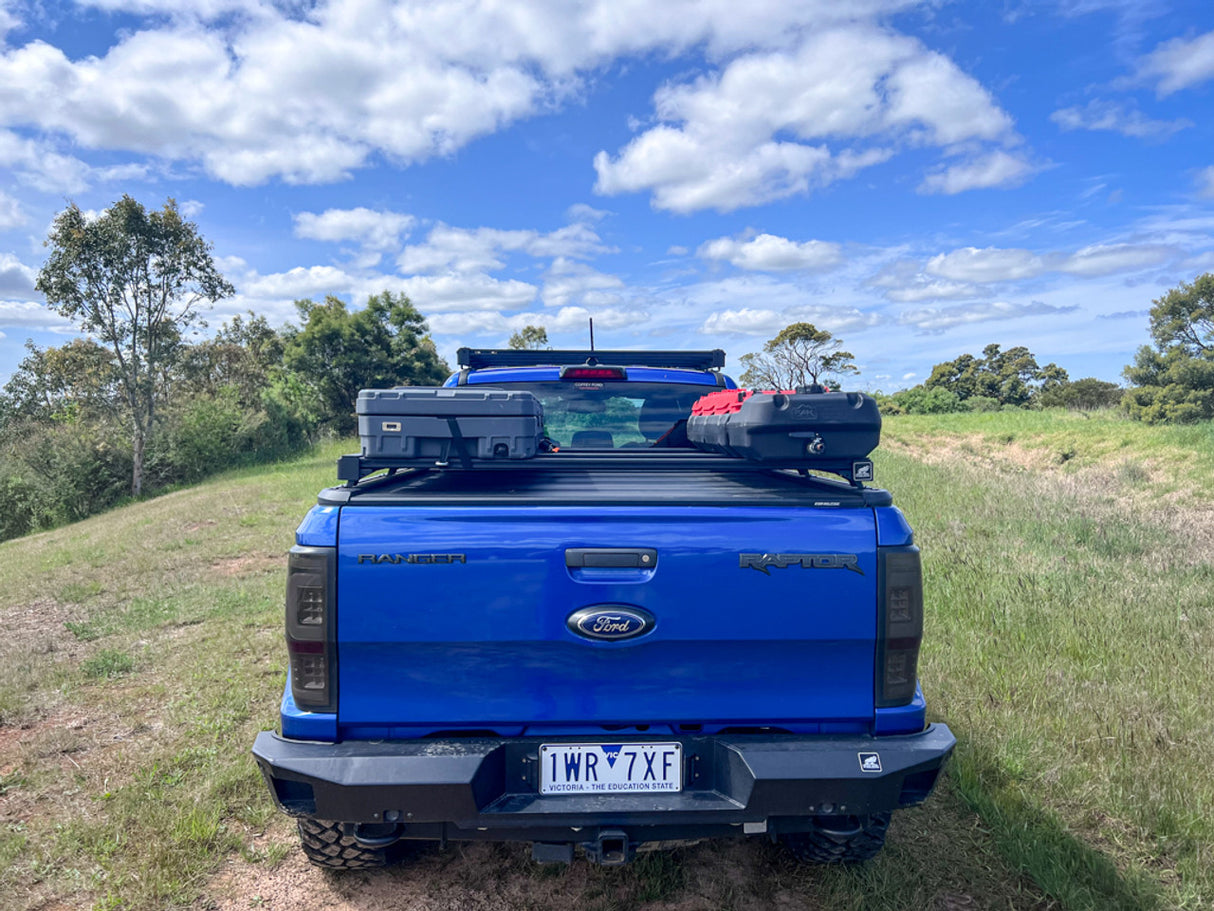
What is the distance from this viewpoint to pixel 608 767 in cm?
224

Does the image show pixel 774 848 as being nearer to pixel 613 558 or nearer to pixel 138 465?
pixel 613 558

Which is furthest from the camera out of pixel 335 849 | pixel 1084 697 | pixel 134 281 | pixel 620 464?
pixel 134 281

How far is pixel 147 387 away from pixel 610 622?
2791cm

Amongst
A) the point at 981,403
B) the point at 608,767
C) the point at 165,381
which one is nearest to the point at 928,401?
the point at 981,403

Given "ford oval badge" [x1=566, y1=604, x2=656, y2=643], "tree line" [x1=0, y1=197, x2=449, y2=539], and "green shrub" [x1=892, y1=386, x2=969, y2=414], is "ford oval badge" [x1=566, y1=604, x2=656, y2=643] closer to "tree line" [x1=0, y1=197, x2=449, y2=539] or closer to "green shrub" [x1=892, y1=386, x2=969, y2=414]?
"tree line" [x1=0, y1=197, x2=449, y2=539]

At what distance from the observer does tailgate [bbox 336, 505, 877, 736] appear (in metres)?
2.16

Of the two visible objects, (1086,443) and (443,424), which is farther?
(1086,443)

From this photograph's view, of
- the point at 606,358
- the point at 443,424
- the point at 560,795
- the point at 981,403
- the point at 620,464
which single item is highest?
the point at 606,358

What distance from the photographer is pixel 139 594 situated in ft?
26.2

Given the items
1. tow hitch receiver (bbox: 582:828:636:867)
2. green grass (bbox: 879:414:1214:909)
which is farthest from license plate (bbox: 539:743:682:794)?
green grass (bbox: 879:414:1214:909)

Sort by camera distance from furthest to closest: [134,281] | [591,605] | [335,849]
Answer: [134,281]
[335,849]
[591,605]

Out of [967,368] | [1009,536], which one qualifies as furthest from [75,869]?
[967,368]

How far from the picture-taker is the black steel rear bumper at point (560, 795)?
2154 millimetres

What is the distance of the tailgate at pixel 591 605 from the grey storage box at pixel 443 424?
376 millimetres
